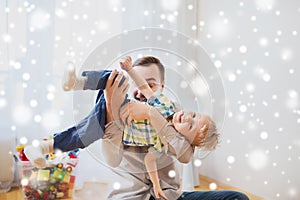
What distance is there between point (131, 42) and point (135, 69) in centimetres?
13

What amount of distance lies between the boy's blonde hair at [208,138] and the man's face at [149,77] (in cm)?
15

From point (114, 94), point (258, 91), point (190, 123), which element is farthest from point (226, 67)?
point (114, 94)

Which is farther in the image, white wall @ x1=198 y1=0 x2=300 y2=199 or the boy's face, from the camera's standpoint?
white wall @ x1=198 y1=0 x2=300 y2=199

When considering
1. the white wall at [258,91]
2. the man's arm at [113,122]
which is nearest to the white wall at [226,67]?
the white wall at [258,91]

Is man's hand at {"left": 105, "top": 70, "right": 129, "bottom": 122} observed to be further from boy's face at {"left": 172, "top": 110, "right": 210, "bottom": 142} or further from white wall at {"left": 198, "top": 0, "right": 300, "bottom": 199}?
white wall at {"left": 198, "top": 0, "right": 300, "bottom": 199}

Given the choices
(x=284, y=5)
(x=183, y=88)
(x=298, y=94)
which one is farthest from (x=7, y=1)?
(x=298, y=94)

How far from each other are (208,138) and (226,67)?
90cm

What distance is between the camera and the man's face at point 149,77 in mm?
1006

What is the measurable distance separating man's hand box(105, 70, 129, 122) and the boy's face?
5.5 inches

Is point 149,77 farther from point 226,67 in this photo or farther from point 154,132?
point 226,67

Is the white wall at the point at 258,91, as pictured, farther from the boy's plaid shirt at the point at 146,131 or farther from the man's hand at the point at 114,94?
the man's hand at the point at 114,94

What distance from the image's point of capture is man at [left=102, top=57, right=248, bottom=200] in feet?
3.25

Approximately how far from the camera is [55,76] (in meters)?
1.77

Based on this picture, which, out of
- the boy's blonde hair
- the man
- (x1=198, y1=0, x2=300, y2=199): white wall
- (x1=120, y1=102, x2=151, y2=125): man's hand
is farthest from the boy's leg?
(x1=198, y1=0, x2=300, y2=199): white wall
